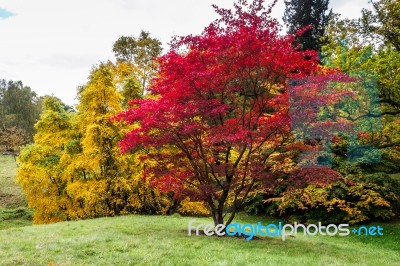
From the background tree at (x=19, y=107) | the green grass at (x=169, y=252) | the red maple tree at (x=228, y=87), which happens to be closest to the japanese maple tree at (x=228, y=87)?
the red maple tree at (x=228, y=87)

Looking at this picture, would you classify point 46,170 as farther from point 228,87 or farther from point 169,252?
point 169,252

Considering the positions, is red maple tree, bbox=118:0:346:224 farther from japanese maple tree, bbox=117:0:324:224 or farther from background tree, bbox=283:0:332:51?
background tree, bbox=283:0:332:51

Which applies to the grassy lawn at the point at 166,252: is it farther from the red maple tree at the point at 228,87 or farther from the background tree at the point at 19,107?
the background tree at the point at 19,107

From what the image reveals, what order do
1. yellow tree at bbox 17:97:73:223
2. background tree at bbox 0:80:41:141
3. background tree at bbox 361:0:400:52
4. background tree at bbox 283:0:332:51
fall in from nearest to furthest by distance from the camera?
background tree at bbox 361:0:400:52
yellow tree at bbox 17:97:73:223
background tree at bbox 283:0:332:51
background tree at bbox 0:80:41:141

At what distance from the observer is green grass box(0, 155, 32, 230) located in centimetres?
2111

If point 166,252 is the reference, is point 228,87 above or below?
above

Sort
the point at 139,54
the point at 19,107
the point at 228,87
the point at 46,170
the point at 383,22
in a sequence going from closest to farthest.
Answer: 1. the point at 228,87
2. the point at 383,22
3. the point at 46,170
4. the point at 139,54
5. the point at 19,107

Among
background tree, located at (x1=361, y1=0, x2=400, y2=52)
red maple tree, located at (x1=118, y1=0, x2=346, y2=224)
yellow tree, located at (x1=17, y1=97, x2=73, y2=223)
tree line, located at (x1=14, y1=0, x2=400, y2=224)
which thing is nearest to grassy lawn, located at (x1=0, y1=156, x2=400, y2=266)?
tree line, located at (x1=14, y1=0, x2=400, y2=224)

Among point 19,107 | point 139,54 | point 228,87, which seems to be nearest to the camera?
point 228,87

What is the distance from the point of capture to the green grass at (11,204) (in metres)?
21.1

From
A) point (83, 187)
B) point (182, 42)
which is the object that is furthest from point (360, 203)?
point (83, 187)

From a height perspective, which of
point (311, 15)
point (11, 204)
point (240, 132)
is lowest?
point (11, 204)

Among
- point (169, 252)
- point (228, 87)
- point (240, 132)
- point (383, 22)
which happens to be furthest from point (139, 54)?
point (169, 252)

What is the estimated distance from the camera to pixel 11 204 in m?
26.3
